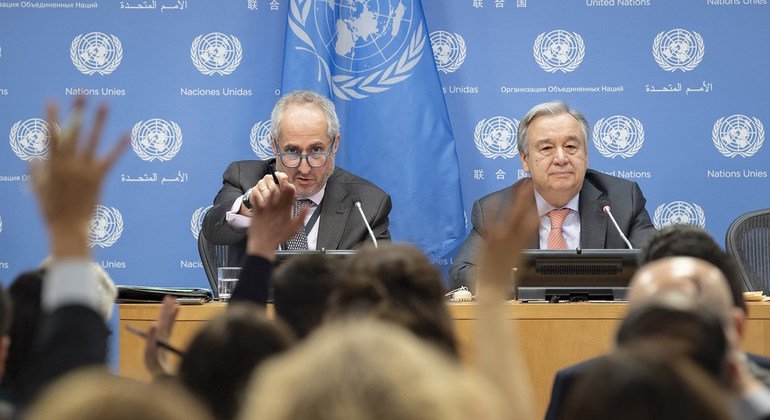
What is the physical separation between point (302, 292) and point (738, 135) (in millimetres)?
4099

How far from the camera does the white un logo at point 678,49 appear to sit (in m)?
5.88

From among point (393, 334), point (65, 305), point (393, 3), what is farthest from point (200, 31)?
point (393, 334)

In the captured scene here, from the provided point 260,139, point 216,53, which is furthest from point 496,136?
point 216,53

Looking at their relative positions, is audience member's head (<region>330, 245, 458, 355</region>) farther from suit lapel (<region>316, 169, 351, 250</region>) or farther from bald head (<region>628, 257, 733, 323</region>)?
suit lapel (<region>316, 169, 351, 250</region>)

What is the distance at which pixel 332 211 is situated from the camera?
479 centimetres

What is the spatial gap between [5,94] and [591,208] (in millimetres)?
3255

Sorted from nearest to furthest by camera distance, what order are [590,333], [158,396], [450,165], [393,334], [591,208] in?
[158,396]
[393,334]
[590,333]
[591,208]
[450,165]

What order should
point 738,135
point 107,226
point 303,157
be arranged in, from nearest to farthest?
point 303,157 → point 738,135 → point 107,226

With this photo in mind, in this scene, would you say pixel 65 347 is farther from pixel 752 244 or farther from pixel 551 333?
pixel 752 244

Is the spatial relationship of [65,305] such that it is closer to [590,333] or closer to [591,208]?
[590,333]

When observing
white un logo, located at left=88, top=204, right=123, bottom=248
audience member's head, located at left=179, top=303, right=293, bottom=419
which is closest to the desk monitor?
audience member's head, located at left=179, top=303, right=293, bottom=419

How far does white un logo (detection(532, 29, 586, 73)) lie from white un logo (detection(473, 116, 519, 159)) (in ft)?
1.19

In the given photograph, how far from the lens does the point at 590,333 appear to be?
3578 mm

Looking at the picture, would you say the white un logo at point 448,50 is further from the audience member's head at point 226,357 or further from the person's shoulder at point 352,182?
the audience member's head at point 226,357
